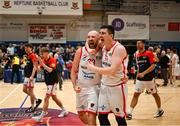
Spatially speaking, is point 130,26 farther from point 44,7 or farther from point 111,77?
point 111,77

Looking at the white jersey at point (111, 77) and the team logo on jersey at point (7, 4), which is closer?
the white jersey at point (111, 77)

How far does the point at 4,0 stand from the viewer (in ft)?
80.2

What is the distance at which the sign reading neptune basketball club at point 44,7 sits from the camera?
81.1 feet

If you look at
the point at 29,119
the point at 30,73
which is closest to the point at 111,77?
the point at 29,119

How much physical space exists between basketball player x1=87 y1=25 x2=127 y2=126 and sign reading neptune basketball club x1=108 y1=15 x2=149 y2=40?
70.2 ft

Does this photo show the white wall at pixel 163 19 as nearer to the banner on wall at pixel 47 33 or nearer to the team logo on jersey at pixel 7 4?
the banner on wall at pixel 47 33

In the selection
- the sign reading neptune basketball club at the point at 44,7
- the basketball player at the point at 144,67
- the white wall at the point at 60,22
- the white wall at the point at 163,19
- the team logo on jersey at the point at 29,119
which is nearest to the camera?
the team logo on jersey at the point at 29,119

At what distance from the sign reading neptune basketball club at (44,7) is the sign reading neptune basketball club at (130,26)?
3357 mm

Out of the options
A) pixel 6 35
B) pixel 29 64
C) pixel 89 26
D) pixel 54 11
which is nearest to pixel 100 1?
pixel 89 26

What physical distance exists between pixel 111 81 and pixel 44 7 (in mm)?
19616

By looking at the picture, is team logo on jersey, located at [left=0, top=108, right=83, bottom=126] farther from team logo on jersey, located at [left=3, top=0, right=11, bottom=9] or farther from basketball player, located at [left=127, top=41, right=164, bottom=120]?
team logo on jersey, located at [left=3, top=0, right=11, bottom=9]

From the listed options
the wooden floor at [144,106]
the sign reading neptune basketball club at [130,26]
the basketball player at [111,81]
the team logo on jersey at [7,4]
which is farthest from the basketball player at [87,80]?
the sign reading neptune basketball club at [130,26]

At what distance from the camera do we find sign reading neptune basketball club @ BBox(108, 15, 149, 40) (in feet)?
90.0

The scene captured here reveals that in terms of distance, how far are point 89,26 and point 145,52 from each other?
18.7 meters
